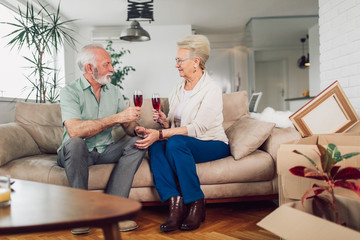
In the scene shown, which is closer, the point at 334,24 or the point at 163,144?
the point at 163,144

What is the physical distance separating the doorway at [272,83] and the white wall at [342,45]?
5.53m

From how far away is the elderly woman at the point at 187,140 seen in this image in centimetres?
171

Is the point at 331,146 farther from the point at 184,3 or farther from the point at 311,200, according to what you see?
the point at 184,3

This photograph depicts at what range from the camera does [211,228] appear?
5.67ft

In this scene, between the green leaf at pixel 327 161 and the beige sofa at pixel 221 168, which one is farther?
the beige sofa at pixel 221 168

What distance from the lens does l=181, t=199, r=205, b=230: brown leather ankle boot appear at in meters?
1.66

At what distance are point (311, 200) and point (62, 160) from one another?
1.36 m

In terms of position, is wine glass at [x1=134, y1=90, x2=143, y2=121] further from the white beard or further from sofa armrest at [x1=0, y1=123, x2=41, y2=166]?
sofa armrest at [x1=0, y1=123, x2=41, y2=166]

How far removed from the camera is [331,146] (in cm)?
108

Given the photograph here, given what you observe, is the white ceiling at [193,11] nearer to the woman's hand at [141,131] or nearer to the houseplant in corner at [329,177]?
the woman's hand at [141,131]

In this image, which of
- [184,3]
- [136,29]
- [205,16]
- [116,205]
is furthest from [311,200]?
[205,16]

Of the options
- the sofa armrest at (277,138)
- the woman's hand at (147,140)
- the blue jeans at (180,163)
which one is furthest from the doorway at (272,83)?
the woman's hand at (147,140)

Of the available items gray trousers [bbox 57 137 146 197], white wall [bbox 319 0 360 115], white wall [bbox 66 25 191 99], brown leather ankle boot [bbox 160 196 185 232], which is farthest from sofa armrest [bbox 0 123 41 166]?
white wall [bbox 66 25 191 99]

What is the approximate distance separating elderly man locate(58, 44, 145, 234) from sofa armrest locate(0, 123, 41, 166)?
1.34 feet
